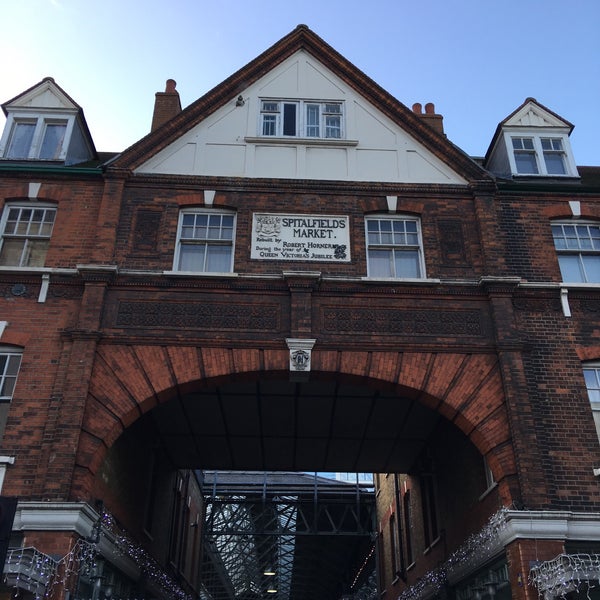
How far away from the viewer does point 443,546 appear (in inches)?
660

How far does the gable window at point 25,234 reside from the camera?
14.3 metres

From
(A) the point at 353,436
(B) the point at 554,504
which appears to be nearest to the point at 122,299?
(A) the point at 353,436

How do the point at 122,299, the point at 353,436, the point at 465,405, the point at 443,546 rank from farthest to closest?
1. the point at 353,436
2. the point at 443,546
3. the point at 122,299
4. the point at 465,405

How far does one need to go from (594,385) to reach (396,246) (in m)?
4.89

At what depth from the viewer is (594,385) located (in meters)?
13.1

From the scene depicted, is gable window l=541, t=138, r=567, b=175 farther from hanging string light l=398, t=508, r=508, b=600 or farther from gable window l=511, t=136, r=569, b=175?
hanging string light l=398, t=508, r=508, b=600

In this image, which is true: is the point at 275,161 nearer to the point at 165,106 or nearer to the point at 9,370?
the point at 165,106

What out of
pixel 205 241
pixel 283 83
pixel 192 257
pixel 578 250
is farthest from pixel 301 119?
pixel 578 250

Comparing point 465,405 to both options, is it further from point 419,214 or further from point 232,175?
point 232,175

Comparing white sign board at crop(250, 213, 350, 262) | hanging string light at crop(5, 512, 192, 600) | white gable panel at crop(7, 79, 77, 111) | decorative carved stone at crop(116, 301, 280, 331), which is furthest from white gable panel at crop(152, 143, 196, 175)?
hanging string light at crop(5, 512, 192, 600)

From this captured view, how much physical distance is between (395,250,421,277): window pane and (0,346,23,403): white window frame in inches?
310

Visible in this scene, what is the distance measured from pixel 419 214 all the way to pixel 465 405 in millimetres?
4605

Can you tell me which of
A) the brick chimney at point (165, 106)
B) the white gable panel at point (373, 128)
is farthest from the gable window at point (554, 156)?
the brick chimney at point (165, 106)

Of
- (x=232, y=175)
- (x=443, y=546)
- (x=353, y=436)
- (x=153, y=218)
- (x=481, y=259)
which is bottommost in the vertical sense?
(x=443, y=546)
